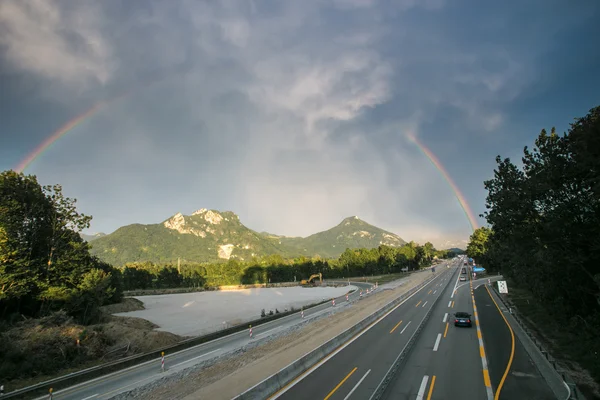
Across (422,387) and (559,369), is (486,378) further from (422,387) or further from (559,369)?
(559,369)

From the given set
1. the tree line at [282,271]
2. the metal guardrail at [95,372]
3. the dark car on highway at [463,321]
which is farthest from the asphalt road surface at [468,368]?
the tree line at [282,271]

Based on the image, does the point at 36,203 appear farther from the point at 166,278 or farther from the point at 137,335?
the point at 166,278

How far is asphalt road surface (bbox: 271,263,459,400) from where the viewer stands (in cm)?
1527

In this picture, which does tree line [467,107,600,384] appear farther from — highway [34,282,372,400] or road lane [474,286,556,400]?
highway [34,282,372,400]

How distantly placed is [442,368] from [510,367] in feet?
14.1

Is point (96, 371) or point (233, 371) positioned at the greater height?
point (233, 371)

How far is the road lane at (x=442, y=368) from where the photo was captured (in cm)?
1483

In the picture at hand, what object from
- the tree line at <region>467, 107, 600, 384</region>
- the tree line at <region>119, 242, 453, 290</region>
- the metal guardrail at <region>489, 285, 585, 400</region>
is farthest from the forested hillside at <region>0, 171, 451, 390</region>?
the tree line at <region>119, 242, 453, 290</region>

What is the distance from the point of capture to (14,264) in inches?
1313

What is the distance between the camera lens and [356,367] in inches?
742

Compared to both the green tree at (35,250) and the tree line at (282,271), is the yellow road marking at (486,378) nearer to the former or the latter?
the green tree at (35,250)

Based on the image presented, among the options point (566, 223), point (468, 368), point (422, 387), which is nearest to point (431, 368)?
point (468, 368)

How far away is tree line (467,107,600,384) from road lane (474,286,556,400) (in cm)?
361

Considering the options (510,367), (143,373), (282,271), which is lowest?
(143,373)
